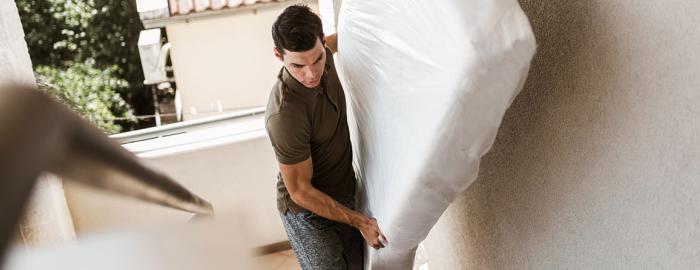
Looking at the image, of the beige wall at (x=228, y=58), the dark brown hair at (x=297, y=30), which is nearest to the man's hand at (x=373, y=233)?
the dark brown hair at (x=297, y=30)

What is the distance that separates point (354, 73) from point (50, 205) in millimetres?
1634

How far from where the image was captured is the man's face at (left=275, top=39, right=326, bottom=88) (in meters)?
1.65

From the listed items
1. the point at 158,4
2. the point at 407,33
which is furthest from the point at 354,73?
the point at 158,4

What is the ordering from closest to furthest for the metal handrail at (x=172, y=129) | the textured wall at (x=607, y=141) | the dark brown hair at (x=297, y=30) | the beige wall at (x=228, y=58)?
the textured wall at (x=607, y=141), the dark brown hair at (x=297, y=30), the metal handrail at (x=172, y=129), the beige wall at (x=228, y=58)

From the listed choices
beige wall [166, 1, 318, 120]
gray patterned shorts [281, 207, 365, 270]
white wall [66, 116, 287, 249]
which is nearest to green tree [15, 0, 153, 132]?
beige wall [166, 1, 318, 120]

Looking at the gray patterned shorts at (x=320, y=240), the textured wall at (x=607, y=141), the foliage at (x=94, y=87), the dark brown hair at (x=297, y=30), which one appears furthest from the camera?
the foliage at (x=94, y=87)

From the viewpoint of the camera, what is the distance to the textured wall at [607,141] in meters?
0.93

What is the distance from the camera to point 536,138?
1.32 m

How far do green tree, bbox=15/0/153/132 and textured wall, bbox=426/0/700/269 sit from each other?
27.0 feet

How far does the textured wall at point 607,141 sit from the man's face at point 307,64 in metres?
0.50

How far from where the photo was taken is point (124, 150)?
566 millimetres

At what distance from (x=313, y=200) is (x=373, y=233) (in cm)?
19

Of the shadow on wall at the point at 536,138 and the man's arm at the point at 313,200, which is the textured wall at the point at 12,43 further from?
the shadow on wall at the point at 536,138

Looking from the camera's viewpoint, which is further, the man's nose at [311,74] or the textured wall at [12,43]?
the textured wall at [12,43]
